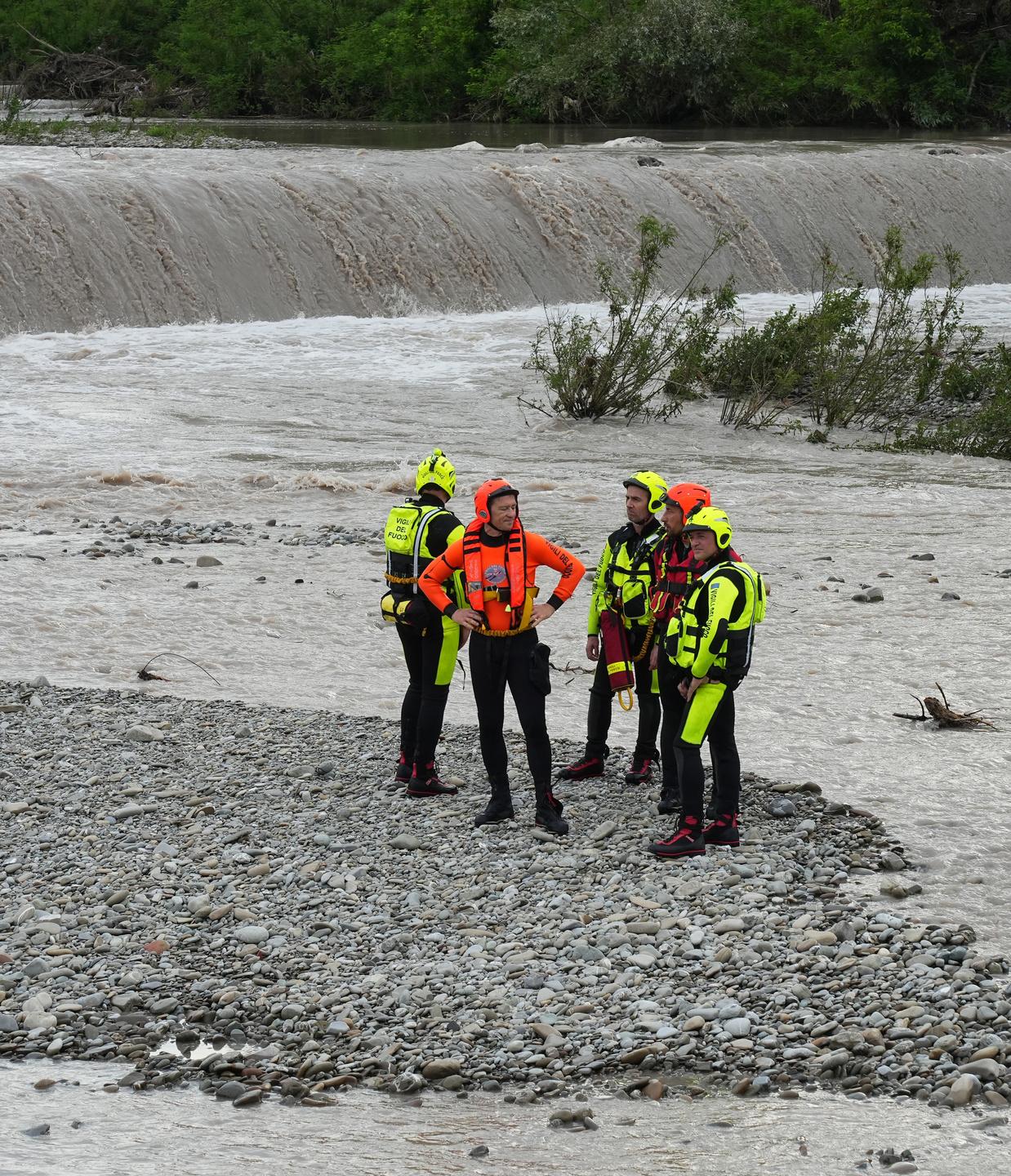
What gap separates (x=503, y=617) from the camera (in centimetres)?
649

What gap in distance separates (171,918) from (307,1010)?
2.96 feet

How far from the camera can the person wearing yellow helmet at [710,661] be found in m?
6.20

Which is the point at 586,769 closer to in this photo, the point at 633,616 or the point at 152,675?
the point at 633,616

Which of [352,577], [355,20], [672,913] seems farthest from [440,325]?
[355,20]

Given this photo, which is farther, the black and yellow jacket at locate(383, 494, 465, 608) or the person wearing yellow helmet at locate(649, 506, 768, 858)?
the black and yellow jacket at locate(383, 494, 465, 608)

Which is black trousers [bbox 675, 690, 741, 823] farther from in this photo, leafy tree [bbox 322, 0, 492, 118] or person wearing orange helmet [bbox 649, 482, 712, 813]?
leafy tree [bbox 322, 0, 492, 118]

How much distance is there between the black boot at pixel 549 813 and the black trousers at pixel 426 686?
0.58 metres

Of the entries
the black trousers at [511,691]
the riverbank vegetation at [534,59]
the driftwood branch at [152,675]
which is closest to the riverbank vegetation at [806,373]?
the driftwood branch at [152,675]

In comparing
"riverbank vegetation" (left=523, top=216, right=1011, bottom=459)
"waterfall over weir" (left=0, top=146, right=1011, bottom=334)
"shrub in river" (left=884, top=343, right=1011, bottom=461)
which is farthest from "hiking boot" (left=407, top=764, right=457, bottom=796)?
"waterfall over weir" (left=0, top=146, right=1011, bottom=334)

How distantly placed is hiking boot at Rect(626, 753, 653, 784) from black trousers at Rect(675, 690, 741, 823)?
64cm

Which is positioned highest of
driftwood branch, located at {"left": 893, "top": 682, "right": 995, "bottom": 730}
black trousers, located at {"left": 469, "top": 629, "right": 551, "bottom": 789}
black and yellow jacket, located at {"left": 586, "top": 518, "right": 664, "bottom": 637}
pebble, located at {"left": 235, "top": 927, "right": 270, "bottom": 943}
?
black and yellow jacket, located at {"left": 586, "top": 518, "right": 664, "bottom": 637}

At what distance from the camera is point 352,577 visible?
37.3 feet

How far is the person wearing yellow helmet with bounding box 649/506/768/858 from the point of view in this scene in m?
6.20

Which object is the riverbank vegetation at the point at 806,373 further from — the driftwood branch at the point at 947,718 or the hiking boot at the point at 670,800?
the hiking boot at the point at 670,800
